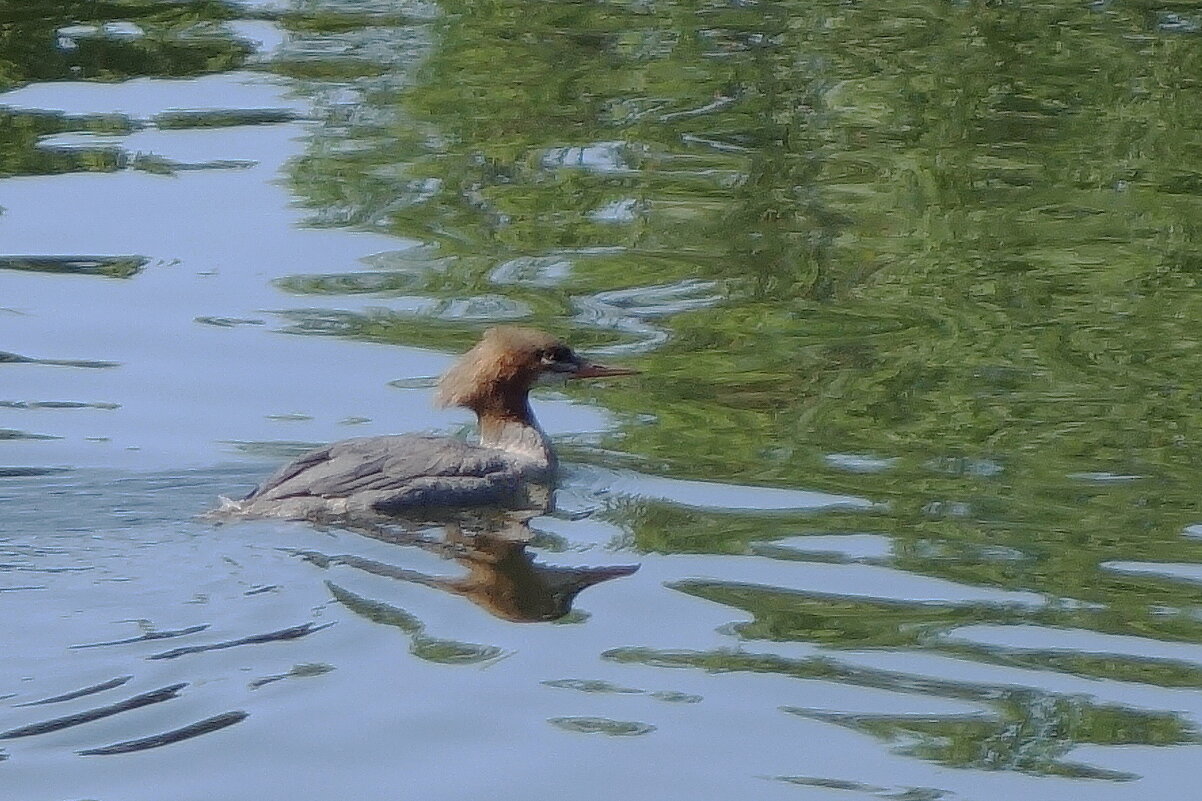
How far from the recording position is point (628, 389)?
9938 millimetres

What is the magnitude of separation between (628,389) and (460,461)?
1241 millimetres

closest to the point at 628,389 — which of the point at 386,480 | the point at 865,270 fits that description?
the point at 386,480

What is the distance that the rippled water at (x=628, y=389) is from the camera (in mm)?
6586

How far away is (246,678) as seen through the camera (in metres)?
6.72

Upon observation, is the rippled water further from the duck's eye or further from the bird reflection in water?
the duck's eye

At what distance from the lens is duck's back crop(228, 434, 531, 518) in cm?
827

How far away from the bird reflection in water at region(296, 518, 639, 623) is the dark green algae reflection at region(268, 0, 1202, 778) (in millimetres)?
369

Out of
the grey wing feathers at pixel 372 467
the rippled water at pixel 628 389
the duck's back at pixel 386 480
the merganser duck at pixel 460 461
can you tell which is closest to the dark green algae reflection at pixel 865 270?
the rippled water at pixel 628 389

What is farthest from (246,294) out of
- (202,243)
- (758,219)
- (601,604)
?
(601,604)

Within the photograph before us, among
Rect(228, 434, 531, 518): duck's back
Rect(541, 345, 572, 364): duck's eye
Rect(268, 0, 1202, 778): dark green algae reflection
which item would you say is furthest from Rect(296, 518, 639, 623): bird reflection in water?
Rect(541, 345, 572, 364): duck's eye

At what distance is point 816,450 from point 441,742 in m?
2.96

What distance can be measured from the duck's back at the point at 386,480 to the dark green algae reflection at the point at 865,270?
1.71ft

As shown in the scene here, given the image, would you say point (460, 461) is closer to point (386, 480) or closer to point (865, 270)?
point (386, 480)

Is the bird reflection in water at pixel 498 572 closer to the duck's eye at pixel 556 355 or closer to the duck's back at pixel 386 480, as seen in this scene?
the duck's back at pixel 386 480
